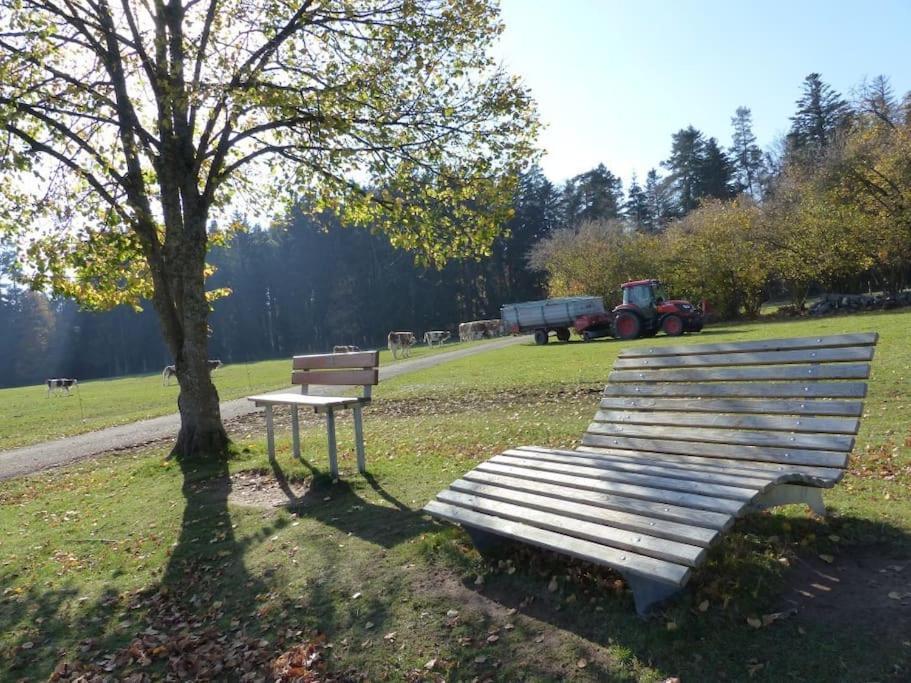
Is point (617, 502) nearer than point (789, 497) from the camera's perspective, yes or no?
Yes

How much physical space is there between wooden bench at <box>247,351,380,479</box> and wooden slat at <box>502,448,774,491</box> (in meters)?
2.22

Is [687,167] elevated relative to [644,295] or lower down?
elevated

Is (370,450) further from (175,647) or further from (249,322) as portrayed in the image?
(249,322)

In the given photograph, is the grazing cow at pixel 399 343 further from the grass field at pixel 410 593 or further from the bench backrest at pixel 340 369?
the grass field at pixel 410 593

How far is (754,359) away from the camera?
4477 mm

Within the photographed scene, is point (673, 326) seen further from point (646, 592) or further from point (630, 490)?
point (646, 592)

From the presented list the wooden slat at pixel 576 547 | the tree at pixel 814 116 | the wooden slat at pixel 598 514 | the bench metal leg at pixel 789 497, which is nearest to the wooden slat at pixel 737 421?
the bench metal leg at pixel 789 497

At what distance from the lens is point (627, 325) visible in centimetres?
3025

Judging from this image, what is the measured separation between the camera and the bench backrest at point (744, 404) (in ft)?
12.8

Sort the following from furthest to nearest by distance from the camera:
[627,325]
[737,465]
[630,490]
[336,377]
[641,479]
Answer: [627,325], [336,377], [737,465], [641,479], [630,490]

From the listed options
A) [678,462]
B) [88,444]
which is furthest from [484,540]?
[88,444]

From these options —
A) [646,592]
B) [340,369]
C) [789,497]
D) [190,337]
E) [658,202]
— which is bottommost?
[646,592]

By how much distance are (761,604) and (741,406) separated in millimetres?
1505

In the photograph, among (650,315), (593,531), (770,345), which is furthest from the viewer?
(650,315)
